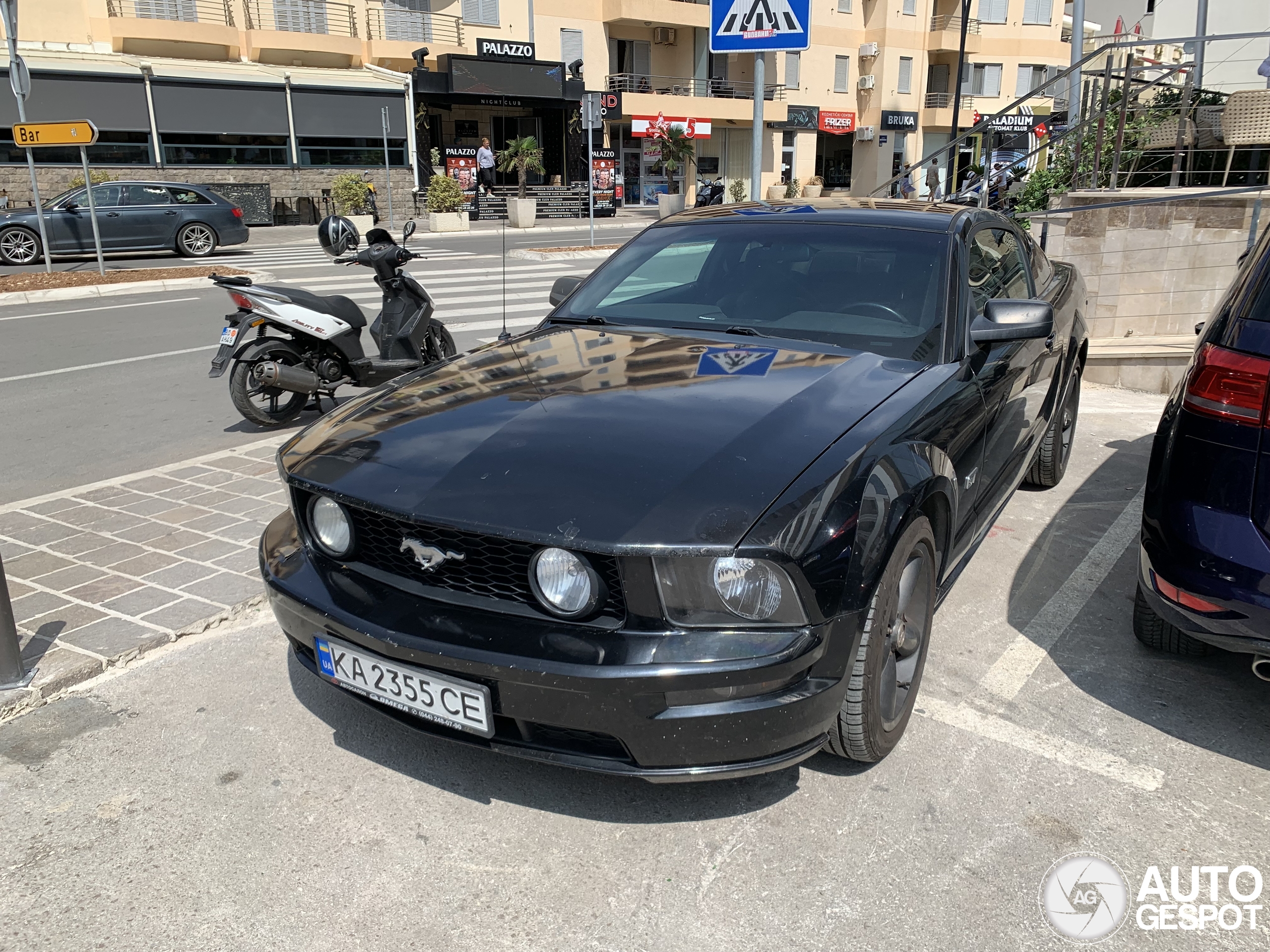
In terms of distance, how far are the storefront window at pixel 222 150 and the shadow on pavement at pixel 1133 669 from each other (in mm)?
30431

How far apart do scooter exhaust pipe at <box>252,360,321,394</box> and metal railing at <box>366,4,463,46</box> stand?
32034 millimetres

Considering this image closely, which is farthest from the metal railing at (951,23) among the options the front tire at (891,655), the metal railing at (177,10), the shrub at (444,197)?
the front tire at (891,655)

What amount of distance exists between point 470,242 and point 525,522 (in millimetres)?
21477

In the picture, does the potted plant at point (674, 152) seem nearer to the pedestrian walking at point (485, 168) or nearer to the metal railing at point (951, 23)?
the pedestrian walking at point (485, 168)

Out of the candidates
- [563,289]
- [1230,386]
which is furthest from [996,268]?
[563,289]

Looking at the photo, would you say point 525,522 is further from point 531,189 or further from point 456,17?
point 456,17

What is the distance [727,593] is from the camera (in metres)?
2.29

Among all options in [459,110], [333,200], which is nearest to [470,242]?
[333,200]

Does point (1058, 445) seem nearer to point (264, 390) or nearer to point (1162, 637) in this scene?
point (1162, 637)

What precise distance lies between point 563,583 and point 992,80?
183 ft

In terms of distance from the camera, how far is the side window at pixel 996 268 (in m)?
3.87

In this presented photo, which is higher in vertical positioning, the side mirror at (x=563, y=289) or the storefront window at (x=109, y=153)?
the storefront window at (x=109, y=153)

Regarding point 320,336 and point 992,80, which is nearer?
point 320,336

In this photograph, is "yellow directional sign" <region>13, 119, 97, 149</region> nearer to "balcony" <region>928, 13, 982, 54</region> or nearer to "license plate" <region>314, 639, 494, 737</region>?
"license plate" <region>314, 639, 494, 737</region>
